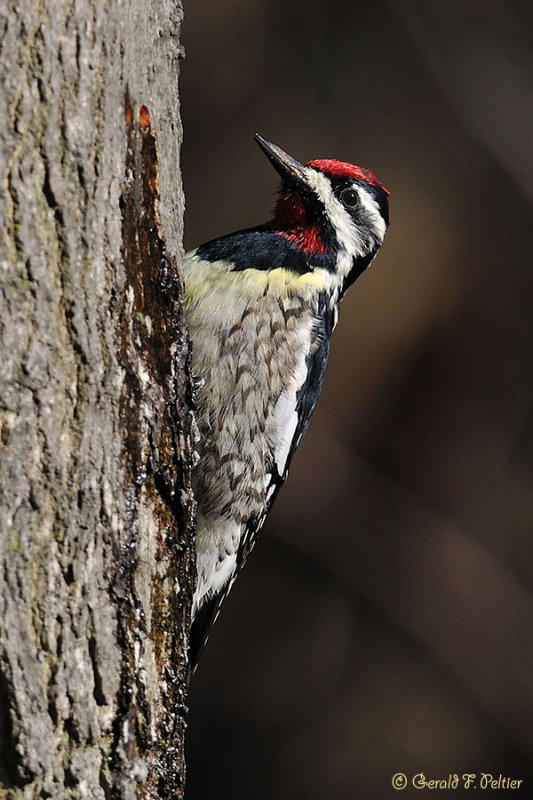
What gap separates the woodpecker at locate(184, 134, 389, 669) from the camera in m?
2.50

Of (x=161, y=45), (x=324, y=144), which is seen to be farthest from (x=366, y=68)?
(x=161, y=45)

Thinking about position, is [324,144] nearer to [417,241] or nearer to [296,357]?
[417,241]

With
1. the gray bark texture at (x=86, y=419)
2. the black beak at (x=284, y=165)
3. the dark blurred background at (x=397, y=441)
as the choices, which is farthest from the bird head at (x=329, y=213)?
the dark blurred background at (x=397, y=441)

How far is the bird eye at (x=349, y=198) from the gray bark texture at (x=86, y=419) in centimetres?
125

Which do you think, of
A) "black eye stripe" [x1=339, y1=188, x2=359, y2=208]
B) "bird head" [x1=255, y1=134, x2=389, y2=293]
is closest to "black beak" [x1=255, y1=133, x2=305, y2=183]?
"bird head" [x1=255, y1=134, x2=389, y2=293]

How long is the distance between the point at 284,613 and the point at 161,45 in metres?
3.60

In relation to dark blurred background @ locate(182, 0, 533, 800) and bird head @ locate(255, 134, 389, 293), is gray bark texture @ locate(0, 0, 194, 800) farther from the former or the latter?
dark blurred background @ locate(182, 0, 533, 800)

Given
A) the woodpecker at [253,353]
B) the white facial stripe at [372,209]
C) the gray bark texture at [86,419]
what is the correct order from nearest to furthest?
the gray bark texture at [86,419], the woodpecker at [253,353], the white facial stripe at [372,209]

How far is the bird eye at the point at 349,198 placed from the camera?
298 centimetres

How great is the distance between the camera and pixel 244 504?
2.64 m

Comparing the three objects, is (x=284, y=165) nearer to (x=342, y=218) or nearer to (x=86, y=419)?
(x=342, y=218)

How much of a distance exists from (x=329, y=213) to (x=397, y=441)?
2.32 meters

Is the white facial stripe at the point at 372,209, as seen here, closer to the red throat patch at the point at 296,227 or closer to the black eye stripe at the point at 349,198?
the black eye stripe at the point at 349,198

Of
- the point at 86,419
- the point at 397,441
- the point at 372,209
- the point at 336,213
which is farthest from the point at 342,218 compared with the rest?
the point at 397,441
